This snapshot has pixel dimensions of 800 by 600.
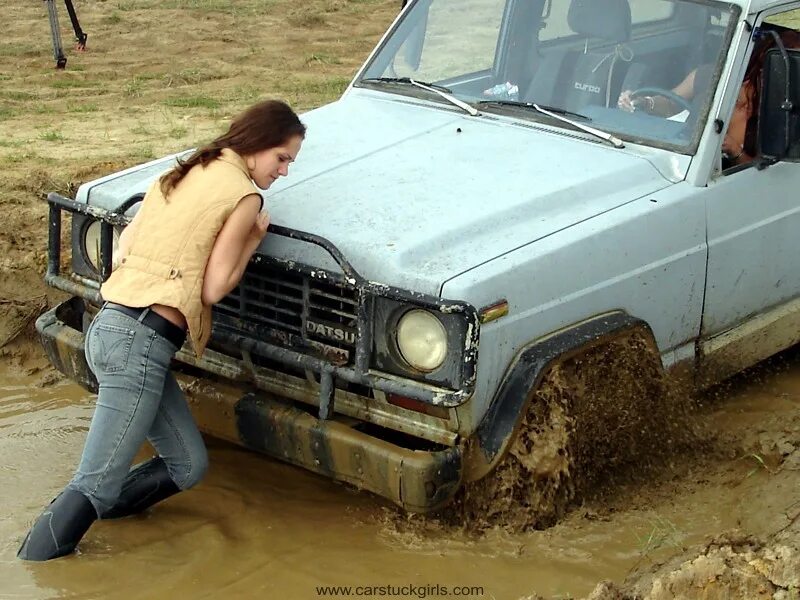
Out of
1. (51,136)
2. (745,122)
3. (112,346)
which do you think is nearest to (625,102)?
(745,122)

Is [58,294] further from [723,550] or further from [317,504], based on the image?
[723,550]

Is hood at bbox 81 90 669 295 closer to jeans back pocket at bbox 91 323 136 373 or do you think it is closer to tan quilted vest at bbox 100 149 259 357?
tan quilted vest at bbox 100 149 259 357

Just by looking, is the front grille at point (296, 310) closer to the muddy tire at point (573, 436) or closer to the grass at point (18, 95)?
the muddy tire at point (573, 436)

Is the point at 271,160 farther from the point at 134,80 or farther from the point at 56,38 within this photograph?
the point at 56,38

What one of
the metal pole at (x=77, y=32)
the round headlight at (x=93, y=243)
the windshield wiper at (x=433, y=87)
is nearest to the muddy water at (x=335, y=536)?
the round headlight at (x=93, y=243)

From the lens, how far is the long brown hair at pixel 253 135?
4.06m

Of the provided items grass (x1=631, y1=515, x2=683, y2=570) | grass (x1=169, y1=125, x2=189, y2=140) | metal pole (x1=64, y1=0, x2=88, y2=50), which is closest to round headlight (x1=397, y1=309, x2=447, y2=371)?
grass (x1=631, y1=515, x2=683, y2=570)

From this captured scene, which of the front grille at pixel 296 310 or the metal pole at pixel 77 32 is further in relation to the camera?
the metal pole at pixel 77 32

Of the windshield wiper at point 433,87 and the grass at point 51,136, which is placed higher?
the windshield wiper at point 433,87

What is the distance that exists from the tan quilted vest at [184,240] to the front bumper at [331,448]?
0.35m

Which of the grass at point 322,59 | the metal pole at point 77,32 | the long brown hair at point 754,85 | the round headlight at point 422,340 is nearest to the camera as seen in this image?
the round headlight at point 422,340

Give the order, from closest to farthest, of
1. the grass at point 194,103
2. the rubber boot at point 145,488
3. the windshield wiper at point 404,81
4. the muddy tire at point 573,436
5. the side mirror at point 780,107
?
the muddy tire at point 573,436, the rubber boot at point 145,488, the side mirror at point 780,107, the windshield wiper at point 404,81, the grass at point 194,103

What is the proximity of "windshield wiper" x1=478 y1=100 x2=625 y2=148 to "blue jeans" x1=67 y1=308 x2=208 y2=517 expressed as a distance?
1799 mm

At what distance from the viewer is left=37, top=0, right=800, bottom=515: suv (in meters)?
3.98
